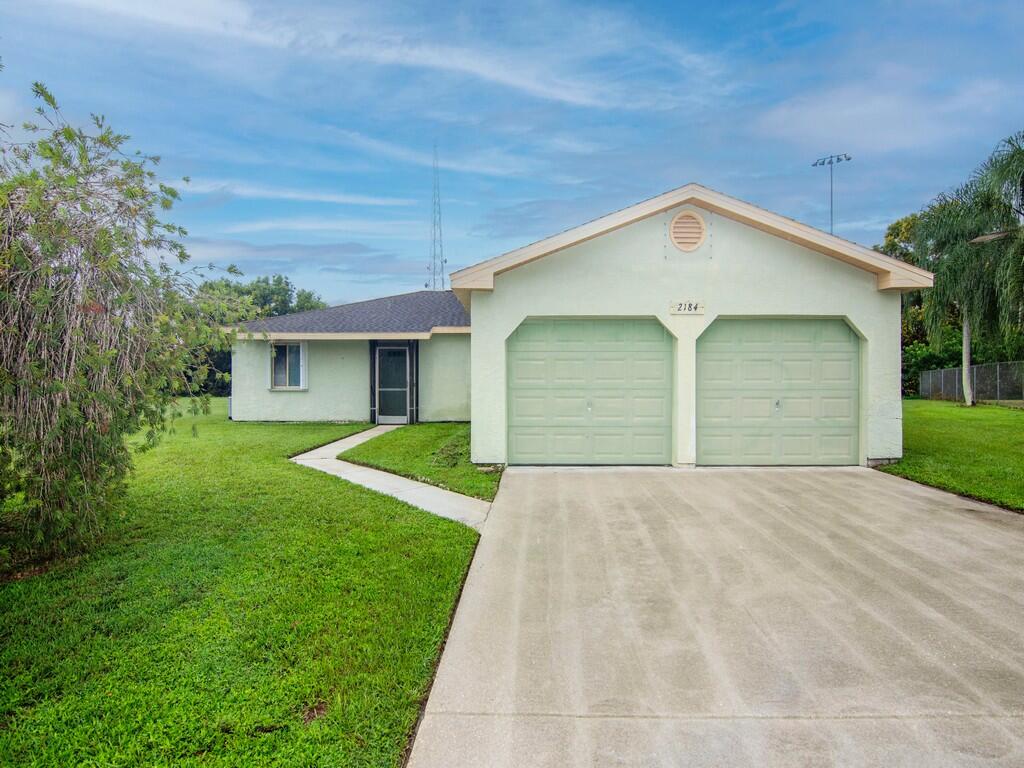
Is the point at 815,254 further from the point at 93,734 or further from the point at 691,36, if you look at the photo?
the point at 93,734

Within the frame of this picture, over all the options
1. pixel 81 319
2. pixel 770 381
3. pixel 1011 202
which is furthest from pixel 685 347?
pixel 1011 202

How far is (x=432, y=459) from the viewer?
393 inches

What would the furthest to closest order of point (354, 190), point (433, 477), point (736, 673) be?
point (354, 190) < point (433, 477) < point (736, 673)

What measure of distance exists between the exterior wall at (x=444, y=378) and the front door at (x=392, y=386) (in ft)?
1.62

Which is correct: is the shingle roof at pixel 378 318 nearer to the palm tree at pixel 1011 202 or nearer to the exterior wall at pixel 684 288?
the exterior wall at pixel 684 288

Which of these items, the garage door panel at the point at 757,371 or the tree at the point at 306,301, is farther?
the tree at the point at 306,301

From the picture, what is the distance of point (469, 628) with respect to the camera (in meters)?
3.80

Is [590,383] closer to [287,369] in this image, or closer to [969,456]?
[969,456]

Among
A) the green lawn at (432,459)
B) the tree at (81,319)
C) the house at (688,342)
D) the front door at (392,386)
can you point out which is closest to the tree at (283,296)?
the front door at (392,386)

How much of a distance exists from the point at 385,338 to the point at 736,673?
1369cm

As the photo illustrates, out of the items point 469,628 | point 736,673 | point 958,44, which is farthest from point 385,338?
point 958,44

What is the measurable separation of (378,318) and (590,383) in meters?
9.62

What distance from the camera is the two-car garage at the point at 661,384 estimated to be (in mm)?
9438

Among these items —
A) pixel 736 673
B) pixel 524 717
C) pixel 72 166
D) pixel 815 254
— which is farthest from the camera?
pixel 815 254
